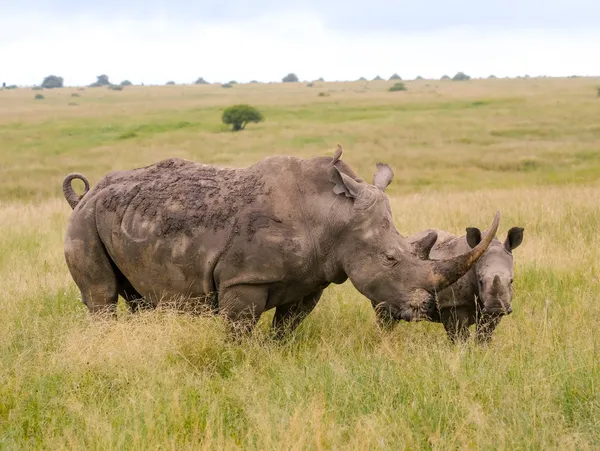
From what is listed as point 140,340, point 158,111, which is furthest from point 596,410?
point 158,111

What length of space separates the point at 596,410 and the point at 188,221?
11.0ft

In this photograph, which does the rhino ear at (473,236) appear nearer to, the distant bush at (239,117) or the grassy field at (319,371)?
the grassy field at (319,371)

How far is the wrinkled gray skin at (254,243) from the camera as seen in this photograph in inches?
237

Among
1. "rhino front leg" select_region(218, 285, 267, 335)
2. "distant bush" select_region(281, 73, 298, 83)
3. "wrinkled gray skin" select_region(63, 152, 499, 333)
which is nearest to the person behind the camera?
"wrinkled gray skin" select_region(63, 152, 499, 333)

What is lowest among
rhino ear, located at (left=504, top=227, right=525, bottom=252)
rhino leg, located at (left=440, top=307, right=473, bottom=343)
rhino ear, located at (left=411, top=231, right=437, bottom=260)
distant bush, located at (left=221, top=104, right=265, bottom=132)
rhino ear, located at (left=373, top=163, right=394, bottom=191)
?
distant bush, located at (left=221, top=104, right=265, bottom=132)

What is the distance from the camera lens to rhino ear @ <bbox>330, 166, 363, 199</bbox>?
20.2ft

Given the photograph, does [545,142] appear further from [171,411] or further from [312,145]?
[171,411]

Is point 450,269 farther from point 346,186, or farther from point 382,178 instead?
point 382,178

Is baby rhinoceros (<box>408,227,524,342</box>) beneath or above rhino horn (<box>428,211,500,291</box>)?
beneath

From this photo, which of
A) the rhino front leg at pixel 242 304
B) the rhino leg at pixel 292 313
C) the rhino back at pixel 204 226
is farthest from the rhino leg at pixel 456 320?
the rhino front leg at pixel 242 304

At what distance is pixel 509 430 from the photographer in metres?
4.66

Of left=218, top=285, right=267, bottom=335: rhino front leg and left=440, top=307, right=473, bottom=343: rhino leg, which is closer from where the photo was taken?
left=218, top=285, right=267, bottom=335: rhino front leg

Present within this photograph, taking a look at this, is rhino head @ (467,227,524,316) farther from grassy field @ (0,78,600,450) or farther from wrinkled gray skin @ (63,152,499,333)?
wrinkled gray skin @ (63,152,499,333)

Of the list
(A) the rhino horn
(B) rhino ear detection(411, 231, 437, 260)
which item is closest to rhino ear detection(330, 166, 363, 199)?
(B) rhino ear detection(411, 231, 437, 260)
